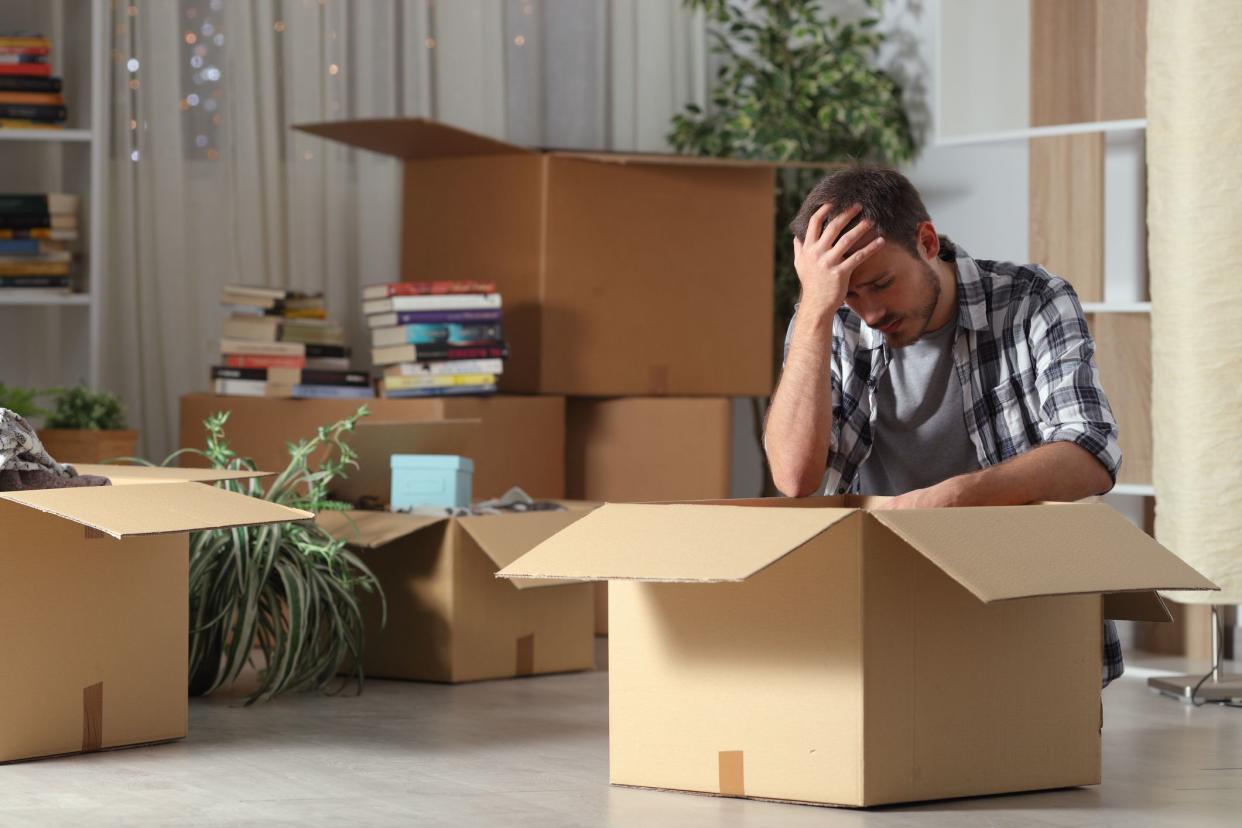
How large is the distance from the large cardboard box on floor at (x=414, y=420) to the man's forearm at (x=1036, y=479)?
4.94 ft

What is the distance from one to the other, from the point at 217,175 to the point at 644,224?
3.35ft

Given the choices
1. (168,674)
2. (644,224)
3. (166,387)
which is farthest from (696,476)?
(168,674)

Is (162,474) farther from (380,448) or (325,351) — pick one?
(325,351)

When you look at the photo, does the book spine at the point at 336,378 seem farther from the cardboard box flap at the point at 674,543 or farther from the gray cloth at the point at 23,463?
the cardboard box flap at the point at 674,543

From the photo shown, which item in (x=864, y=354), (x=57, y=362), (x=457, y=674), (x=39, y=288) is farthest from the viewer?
(x=57, y=362)

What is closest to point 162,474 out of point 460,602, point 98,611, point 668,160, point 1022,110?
point 98,611

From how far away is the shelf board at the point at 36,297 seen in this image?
3365 millimetres

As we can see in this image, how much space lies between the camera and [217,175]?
149 inches

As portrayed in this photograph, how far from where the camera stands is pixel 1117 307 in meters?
3.10

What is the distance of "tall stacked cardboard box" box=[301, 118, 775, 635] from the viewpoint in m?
3.47

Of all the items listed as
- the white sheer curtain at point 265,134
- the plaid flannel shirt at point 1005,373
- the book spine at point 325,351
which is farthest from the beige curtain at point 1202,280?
the white sheer curtain at point 265,134

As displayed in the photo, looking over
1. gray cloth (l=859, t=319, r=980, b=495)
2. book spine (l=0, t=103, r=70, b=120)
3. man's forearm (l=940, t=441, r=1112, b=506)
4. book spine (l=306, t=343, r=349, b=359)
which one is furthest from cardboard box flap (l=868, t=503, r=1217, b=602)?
book spine (l=0, t=103, r=70, b=120)

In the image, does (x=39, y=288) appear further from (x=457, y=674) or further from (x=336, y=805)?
(x=336, y=805)

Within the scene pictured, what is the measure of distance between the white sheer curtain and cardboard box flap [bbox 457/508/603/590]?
1234 millimetres
